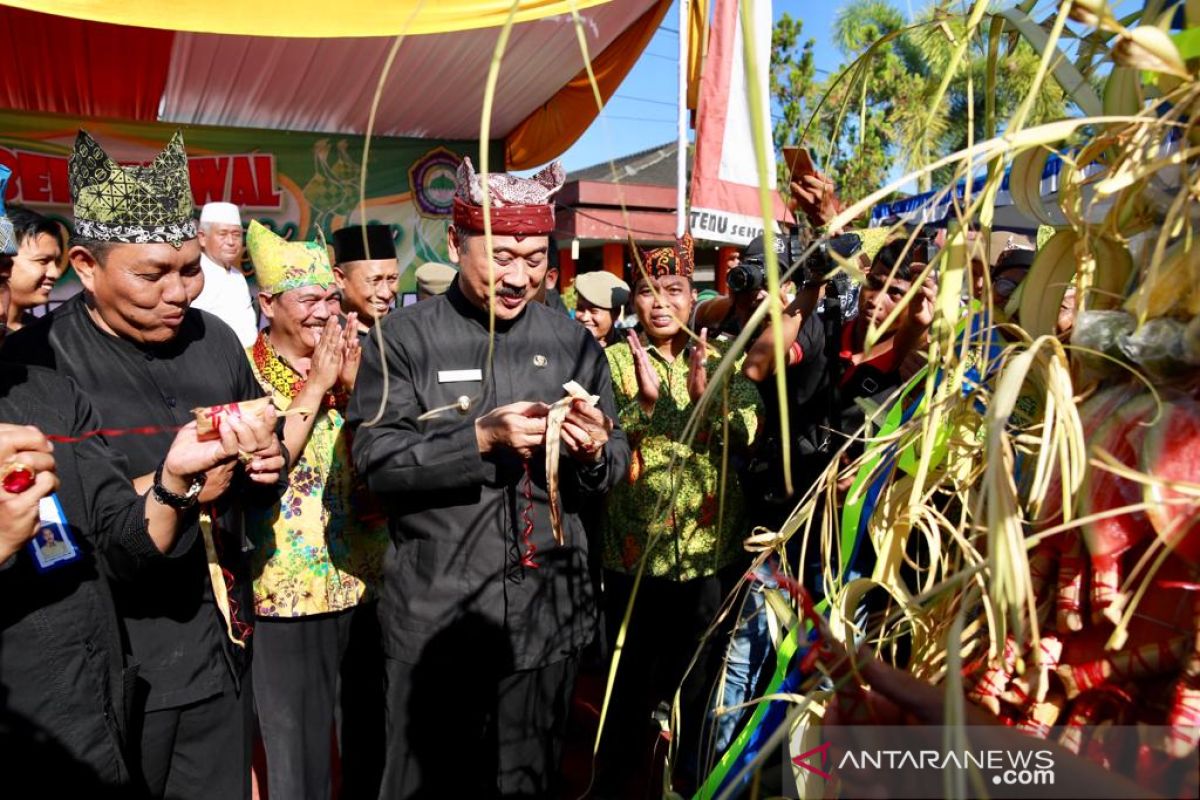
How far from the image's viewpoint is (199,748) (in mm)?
2100

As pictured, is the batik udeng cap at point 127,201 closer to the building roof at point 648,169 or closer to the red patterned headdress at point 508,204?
the red patterned headdress at point 508,204

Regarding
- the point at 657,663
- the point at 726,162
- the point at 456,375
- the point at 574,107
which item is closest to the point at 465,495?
the point at 456,375

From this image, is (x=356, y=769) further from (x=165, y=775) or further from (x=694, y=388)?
(x=694, y=388)

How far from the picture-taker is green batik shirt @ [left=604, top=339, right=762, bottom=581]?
2854 mm

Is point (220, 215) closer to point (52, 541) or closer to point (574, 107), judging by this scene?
point (574, 107)

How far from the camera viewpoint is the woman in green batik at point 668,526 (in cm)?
286

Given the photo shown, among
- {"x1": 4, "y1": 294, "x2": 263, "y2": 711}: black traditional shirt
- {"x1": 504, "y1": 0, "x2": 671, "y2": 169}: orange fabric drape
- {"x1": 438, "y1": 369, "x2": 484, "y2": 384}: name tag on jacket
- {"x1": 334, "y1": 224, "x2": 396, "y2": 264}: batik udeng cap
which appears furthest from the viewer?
{"x1": 504, "y1": 0, "x2": 671, "y2": 169}: orange fabric drape

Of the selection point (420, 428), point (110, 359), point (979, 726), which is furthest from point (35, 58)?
point (979, 726)

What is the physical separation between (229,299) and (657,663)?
8.50ft

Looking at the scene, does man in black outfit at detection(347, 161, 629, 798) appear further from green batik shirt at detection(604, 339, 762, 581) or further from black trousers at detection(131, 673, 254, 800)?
green batik shirt at detection(604, 339, 762, 581)

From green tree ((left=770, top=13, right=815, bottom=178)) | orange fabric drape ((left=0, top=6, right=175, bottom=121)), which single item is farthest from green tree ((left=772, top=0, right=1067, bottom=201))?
orange fabric drape ((left=0, top=6, right=175, bottom=121))

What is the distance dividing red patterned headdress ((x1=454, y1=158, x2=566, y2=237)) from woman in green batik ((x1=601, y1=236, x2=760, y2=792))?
651mm

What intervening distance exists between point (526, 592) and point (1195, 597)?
164 centimetres

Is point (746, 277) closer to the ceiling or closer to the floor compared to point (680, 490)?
closer to the ceiling
